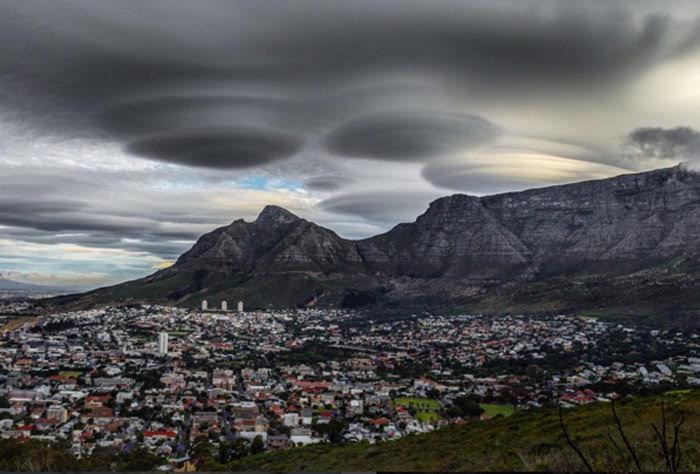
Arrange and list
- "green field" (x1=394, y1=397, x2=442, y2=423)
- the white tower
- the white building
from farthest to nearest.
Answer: the white tower
"green field" (x1=394, y1=397, x2=442, y2=423)
the white building

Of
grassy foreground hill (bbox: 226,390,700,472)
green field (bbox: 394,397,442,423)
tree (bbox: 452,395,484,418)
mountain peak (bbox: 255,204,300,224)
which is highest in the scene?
mountain peak (bbox: 255,204,300,224)

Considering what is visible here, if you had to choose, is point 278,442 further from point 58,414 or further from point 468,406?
point 58,414

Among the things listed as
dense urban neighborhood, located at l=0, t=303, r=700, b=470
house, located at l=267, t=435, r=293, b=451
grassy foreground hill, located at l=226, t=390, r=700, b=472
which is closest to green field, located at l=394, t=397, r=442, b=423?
dense urban neighborhood, located at l=0, t=303, r=700, b=470

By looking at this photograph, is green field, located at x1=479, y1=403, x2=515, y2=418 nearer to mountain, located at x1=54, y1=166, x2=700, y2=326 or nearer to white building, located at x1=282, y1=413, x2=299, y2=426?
white building, located at x1=282, y1=413, x2=299, y2=426

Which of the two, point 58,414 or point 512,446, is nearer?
point 512,446

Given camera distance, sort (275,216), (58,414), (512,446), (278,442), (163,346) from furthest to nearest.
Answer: (275,216) → (163,346) → (58,414) → (278,442) → (512,446)

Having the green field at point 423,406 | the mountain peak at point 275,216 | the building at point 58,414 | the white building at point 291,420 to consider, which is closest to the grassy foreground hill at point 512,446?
the white building at point 291,420

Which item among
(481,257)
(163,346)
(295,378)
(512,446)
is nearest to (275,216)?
(481,257)
